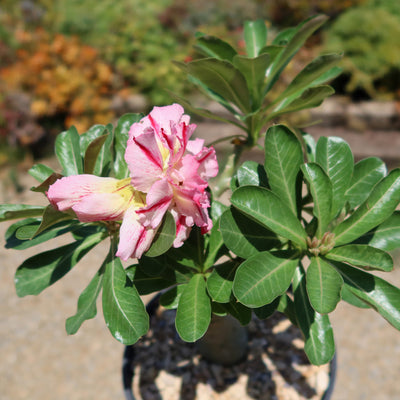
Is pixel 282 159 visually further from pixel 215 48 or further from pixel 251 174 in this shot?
pixel 215 48

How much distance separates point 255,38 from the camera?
1229 mm

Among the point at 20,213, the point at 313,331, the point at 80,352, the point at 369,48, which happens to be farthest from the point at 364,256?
the point at 369,48

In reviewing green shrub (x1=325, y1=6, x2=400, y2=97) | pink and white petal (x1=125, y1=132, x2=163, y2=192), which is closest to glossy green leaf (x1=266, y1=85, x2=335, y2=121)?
pink and white petal (x1=125, y1=132, x2=163, y2=192)

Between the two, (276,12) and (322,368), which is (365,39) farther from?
(322,368)

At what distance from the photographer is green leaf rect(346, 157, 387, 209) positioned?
37.8 inches

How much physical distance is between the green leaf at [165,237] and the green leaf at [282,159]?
0.26m

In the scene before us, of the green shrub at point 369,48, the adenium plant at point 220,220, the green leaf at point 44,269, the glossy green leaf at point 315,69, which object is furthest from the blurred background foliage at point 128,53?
the green leaf at point 44,269

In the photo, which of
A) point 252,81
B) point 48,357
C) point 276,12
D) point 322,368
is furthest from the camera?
point 276,12

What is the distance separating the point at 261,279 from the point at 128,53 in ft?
13.0

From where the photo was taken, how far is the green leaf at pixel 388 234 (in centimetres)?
85

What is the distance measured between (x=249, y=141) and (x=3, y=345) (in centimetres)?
205

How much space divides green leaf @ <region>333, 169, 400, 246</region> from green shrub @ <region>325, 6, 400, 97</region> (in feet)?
10.1

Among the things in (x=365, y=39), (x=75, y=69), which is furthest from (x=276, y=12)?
(x=75, y=69)

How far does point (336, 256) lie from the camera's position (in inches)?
32.9
